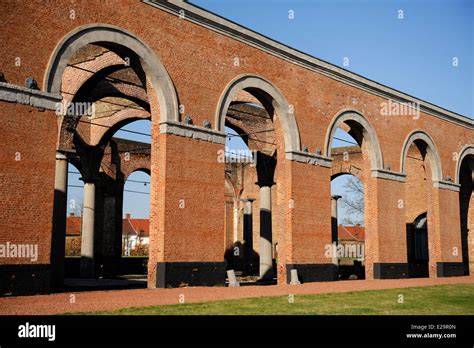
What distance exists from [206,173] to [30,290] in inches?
232

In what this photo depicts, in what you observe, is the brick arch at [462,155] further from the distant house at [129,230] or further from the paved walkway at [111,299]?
the distant house at [129,230]

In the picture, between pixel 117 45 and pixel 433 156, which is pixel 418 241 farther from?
pixel 117 45

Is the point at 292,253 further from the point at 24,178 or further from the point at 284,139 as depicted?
the point at 24,178

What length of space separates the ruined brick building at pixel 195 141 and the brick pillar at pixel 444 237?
0.08 m

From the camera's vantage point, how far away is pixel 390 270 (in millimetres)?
22109

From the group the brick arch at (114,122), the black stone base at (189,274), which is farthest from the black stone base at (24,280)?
the brick arch at (114,122)

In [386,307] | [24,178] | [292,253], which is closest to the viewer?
[386,307]

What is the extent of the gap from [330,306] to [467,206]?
21.5m

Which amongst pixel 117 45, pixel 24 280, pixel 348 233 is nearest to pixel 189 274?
pixel 24 280

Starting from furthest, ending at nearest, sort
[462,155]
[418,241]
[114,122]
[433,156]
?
[418,241]
[462,155]
[433,156]
[114,122]

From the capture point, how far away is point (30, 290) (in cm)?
1155
